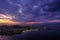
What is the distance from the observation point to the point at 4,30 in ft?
559

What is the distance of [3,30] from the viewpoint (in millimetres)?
171125

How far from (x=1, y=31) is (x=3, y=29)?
415 centimetres

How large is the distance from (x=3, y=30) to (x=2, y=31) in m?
2.17

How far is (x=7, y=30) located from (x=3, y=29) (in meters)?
5.77

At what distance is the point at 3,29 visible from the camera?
17250 centimetres

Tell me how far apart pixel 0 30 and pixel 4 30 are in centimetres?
716

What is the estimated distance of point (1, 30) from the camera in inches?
6821

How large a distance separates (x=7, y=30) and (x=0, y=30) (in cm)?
994

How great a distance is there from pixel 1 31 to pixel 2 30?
2793mm

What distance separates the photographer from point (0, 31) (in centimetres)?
16862

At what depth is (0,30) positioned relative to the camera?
174 metres

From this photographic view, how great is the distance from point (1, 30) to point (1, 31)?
10.8 ft

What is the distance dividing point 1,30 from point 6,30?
285 inches

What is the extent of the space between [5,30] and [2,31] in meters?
4.55
